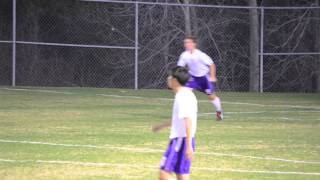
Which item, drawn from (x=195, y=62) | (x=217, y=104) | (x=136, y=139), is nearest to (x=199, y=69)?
(x=195, y=62)

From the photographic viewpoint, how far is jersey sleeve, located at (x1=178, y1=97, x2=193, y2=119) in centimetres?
860

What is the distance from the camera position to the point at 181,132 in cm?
875

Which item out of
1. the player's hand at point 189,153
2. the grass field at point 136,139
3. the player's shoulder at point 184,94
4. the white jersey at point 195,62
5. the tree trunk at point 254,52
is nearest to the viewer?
the player's hand at point 189,153

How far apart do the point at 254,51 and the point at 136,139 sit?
18603mm

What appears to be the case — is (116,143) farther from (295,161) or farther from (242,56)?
(242,56)

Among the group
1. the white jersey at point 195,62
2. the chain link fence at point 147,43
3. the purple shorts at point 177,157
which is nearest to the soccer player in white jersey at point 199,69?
the white jersey at point 195,62

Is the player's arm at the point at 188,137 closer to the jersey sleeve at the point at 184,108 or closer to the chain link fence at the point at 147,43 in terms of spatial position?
the jersey sleeve at the point at 184,108

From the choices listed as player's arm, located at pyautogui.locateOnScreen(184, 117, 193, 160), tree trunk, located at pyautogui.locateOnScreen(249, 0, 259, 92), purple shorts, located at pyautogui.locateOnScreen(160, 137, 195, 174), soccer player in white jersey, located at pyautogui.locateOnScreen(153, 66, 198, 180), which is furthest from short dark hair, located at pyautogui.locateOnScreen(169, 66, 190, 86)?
tree trunk, located at pyautogui.locateOnScreen(249, 0, 259, 92)

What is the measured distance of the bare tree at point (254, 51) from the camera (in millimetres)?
33094

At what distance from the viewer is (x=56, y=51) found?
107 feet

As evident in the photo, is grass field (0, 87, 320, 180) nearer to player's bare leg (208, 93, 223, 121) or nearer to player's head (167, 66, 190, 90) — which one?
player's bare leg (208, 93, 223, 121)

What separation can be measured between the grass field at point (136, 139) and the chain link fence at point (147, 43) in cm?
613

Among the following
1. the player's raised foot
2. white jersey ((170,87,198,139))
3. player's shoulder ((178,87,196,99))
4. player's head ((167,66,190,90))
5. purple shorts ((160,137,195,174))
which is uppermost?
player's head ((167,66,190,90))

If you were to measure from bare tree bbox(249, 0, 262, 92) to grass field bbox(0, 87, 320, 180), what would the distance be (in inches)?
266
